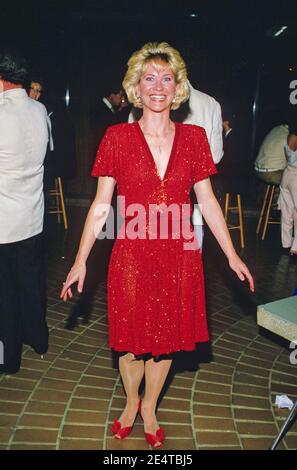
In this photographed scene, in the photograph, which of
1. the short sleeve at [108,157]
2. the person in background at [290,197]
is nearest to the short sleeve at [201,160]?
the short sleeve at [108,157]

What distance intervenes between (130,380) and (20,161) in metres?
1.59

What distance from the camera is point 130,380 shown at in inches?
110

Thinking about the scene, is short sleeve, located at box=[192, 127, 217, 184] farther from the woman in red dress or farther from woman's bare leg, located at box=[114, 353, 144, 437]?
woman's bare leg, located at box=[114, 353, 144, 437]

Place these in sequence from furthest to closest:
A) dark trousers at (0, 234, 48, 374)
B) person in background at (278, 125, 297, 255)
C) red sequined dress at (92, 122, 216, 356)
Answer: person in background at (278, 125, 297, 255) < dark trousers at (0, 234, 48, 374) < red sequined dress at (92, 122, 216, 356)

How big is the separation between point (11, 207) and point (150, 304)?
126 cm

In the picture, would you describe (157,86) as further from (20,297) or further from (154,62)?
(20,297)

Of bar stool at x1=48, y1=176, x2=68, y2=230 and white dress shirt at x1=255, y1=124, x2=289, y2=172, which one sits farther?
bar stool at x1=48, y1=176, x2=68, y2=230

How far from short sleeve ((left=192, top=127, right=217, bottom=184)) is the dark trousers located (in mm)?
1435

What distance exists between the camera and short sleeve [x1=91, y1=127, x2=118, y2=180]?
8.28 feet

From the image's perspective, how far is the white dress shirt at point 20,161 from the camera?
311cm

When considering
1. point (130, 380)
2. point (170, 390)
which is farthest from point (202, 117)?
point (130, 380)

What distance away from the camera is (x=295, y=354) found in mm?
3783

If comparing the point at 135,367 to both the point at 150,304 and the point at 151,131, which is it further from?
the point at 151,131

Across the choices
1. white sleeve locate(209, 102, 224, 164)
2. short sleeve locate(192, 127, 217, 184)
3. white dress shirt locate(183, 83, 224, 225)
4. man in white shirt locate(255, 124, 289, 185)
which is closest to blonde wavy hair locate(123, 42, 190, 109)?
short sleeve locate(192, 127, 217, 184)
